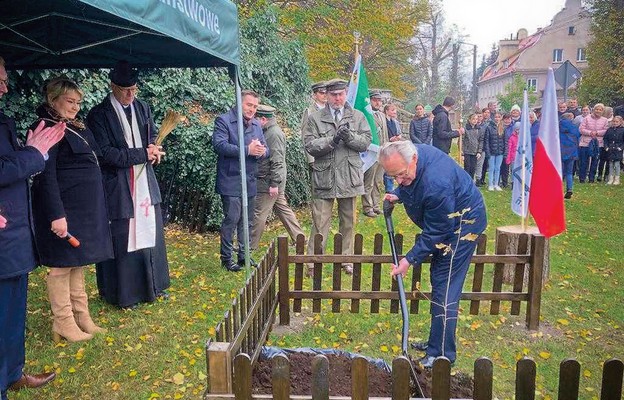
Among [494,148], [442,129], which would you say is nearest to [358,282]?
[442,129]

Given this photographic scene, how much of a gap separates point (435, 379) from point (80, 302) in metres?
3.05

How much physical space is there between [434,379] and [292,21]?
14.0 m

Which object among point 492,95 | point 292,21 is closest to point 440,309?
point 292,21

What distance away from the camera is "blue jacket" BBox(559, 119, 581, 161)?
11.2 m

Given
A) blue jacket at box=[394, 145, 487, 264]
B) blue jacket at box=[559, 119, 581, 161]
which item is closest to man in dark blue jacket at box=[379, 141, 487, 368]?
blue jacket at box=[394, 145, 487, 264]

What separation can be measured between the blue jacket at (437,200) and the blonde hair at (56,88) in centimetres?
253

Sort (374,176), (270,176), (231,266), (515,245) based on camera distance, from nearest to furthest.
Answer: (515,245) < (231,266) < (270,176) < (374,176)

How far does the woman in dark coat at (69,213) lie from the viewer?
3458 millimetres

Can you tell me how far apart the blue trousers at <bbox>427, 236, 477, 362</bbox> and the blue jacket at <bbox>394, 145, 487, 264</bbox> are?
108 millimetres

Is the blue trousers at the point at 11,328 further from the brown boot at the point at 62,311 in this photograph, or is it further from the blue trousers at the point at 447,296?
the blue trousers at the point at 447,296

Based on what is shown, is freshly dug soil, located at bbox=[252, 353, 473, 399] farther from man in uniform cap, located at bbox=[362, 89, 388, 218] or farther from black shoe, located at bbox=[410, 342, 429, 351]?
man in uniform cap, located at bbox=[362, 89, 388, 218]

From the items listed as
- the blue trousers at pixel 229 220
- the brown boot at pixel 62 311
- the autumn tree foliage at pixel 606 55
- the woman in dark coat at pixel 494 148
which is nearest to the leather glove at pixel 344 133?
the blue trousers at pixel 229 220

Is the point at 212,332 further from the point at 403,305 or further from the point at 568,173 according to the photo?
the point at 568,173

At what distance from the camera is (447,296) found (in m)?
3.48
